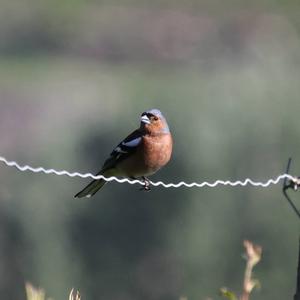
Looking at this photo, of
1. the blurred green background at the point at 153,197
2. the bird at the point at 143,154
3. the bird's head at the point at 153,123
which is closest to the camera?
the bird at the point at 143,154

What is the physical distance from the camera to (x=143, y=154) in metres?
7.09

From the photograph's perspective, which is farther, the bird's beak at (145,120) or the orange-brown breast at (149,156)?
the bird's beak at (145,120)

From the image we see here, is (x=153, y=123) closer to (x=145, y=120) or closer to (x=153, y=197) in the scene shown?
(x=145, y=120)

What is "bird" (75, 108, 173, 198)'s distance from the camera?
706 centimetres

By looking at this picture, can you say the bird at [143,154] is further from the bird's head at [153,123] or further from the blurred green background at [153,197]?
the blurred green background at [153,197]

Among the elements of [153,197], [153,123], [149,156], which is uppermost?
Answer: [153,197]

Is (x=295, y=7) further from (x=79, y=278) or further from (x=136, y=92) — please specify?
(x=79, y=278)

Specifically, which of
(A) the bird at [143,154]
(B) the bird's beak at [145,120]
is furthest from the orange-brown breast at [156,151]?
(B) the bird's beak at [145,120]

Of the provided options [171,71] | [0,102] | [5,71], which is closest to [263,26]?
[171,71]

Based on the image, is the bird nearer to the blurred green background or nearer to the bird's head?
the bird's head

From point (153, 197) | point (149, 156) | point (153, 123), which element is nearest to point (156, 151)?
point (149, 156)

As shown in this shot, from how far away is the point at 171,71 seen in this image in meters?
20.4

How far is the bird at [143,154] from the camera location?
7059mm

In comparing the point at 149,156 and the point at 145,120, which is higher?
the point at 145,120
